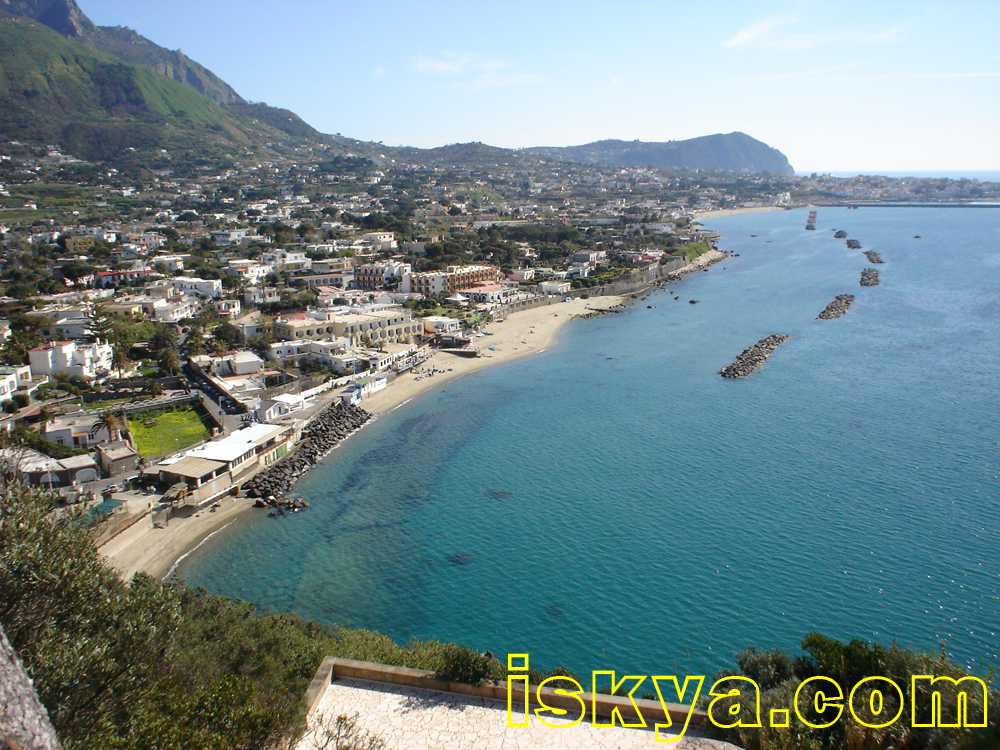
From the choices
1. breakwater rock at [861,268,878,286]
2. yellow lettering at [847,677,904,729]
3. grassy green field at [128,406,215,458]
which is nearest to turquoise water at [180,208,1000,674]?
yellow lettering at [847,677,904,729]

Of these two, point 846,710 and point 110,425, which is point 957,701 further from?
point 110,425

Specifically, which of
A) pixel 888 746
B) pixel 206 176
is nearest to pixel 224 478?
pixel 888 746

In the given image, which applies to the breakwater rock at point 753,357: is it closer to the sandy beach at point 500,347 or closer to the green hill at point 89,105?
the sandy beach at point 500,347

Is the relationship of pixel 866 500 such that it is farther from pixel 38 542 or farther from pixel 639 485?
pixel 38 542

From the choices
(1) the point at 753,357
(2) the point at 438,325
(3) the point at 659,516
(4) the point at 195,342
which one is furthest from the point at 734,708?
(2) the point at 438,325

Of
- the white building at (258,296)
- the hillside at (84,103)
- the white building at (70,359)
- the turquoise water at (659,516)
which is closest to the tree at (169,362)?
the white building at (70,359)

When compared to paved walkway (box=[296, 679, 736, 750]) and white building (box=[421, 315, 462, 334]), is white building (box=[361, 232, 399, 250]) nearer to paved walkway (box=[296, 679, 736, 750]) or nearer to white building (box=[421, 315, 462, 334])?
white building (box=[421, 315, 462, 334])
